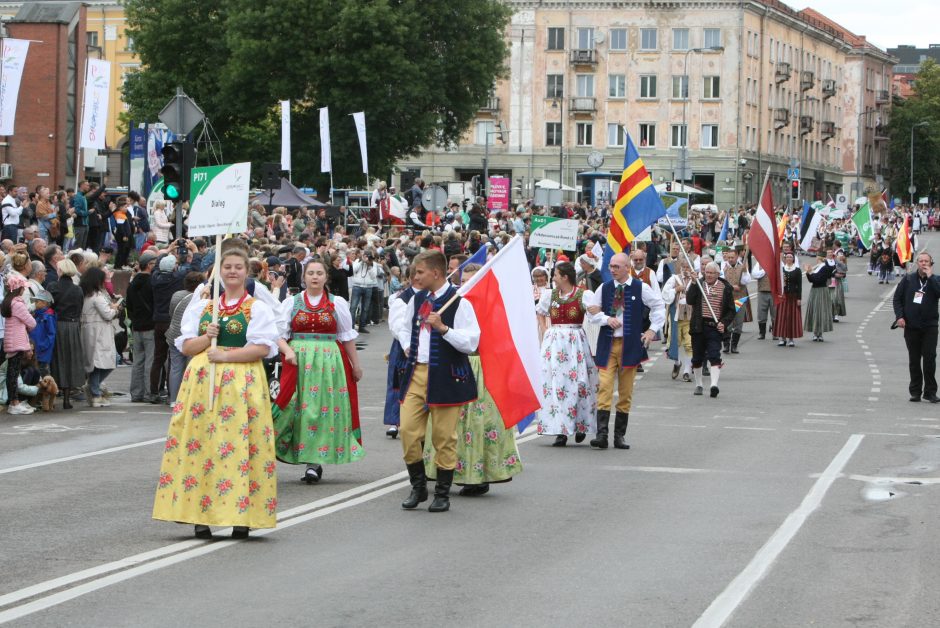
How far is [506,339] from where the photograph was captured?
12.1 meters

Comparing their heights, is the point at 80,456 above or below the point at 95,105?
below

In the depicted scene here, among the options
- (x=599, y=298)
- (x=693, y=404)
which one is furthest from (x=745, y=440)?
(x=693, y=404)

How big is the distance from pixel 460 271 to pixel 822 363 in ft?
53.3

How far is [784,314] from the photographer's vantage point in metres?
32.7

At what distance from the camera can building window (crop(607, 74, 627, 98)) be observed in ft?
326

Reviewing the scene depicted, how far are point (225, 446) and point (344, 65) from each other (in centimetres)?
4905

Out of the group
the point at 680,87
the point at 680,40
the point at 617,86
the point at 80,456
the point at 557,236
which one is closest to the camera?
the point at 80,456

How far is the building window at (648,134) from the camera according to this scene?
3903 inches

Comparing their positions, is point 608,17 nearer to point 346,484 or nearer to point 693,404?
point 693,404

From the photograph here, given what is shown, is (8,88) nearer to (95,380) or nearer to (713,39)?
(95,380)

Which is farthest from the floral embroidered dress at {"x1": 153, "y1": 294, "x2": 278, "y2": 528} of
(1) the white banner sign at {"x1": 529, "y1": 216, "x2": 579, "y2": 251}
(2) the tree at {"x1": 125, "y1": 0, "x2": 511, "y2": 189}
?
(2) the tree at {"x1": 125, "y1": 0, "x2": 511, "y2": 189}

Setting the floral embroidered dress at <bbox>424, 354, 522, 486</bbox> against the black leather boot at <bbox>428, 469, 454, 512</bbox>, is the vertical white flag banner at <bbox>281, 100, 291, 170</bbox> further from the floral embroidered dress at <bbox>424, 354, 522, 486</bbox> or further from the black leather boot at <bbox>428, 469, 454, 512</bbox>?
the black leather boot at <bbox>428, 469, 454, 512</bbox>

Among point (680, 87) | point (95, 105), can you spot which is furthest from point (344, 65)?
point (680, 87)

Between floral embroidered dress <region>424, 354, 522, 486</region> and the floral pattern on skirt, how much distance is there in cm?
327
